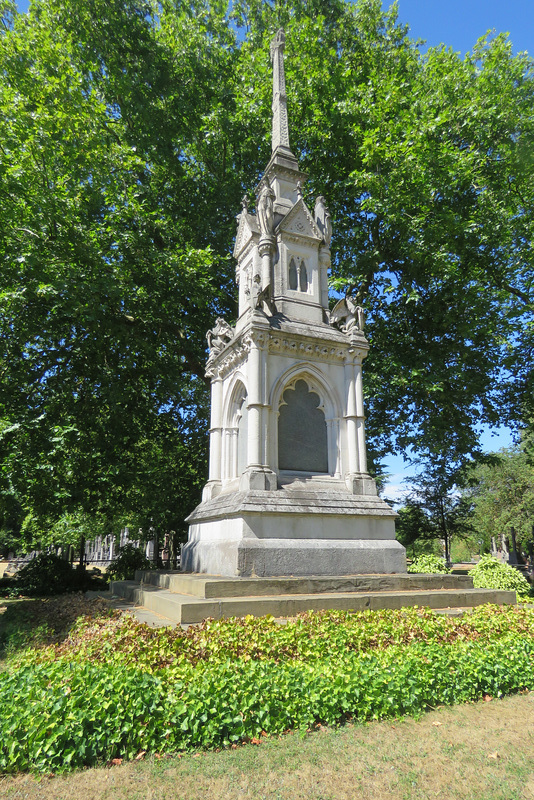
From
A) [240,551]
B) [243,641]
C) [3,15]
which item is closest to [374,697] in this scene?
[243,641]

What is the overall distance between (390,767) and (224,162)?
19360 mm

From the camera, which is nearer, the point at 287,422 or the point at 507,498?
the point at 287,422

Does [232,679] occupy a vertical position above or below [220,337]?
below

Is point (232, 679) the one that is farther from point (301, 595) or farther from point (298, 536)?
point (298, 536)

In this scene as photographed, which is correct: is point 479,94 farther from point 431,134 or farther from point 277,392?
point 277,392

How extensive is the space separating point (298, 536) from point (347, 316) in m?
5.43

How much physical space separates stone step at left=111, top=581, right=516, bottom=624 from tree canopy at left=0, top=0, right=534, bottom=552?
7.44 metres

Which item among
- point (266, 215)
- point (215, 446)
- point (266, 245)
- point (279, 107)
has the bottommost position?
point (215, 446)

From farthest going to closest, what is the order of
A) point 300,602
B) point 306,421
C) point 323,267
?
point 323,267 < point 306,421 < point 300,602

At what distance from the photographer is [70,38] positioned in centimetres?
1745

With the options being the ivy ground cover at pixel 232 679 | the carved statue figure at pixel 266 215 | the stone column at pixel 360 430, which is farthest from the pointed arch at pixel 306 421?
the ivy ground cover at pixel 232 679

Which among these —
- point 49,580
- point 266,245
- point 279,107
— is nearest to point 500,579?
point 266,245

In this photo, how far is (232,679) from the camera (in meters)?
4.44

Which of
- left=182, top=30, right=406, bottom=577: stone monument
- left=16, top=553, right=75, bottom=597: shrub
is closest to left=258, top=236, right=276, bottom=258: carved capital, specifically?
left=182, top=30, right=406, bottom=577: stone monument
